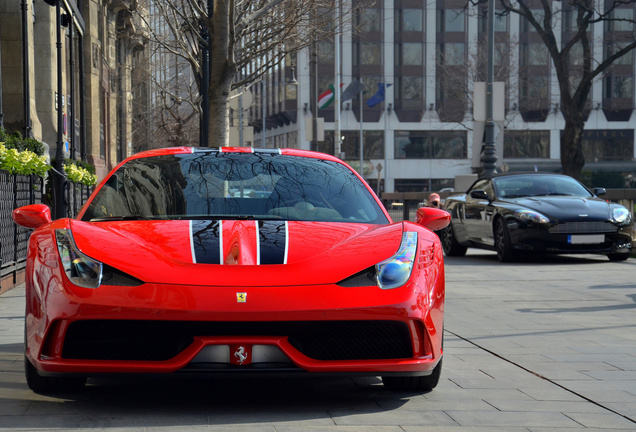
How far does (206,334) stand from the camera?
14.0 ft

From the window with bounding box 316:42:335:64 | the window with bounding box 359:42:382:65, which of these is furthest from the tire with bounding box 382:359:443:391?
the window with bounding box 359:42:382:65

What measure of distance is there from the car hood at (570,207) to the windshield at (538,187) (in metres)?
0.52

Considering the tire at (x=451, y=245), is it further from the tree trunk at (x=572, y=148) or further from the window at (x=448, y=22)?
the window at (x=448, y=22)

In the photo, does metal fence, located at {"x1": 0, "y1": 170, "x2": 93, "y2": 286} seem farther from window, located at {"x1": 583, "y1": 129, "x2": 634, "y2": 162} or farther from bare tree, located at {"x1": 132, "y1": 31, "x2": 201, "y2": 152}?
window, located at {"x1": 583, "y1": 129, "x2": 634, "y2": 162}

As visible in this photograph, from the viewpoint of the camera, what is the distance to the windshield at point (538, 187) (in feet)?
51.6

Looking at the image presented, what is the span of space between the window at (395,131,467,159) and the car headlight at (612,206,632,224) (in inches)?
2426

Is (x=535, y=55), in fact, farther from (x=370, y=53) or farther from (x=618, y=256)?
(x=618, y=256)

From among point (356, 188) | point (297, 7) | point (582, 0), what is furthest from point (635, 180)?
point (356, 188)

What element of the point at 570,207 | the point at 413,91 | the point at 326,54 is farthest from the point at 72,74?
the point at 413,91

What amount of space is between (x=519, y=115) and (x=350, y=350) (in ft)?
244

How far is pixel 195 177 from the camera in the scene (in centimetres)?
560

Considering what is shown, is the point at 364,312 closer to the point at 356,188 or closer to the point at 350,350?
the point at 350,350

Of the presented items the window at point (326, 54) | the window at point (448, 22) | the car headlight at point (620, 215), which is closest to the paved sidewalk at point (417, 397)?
the car headlight at point (620, 215)

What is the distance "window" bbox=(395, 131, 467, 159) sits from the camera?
76.4m
